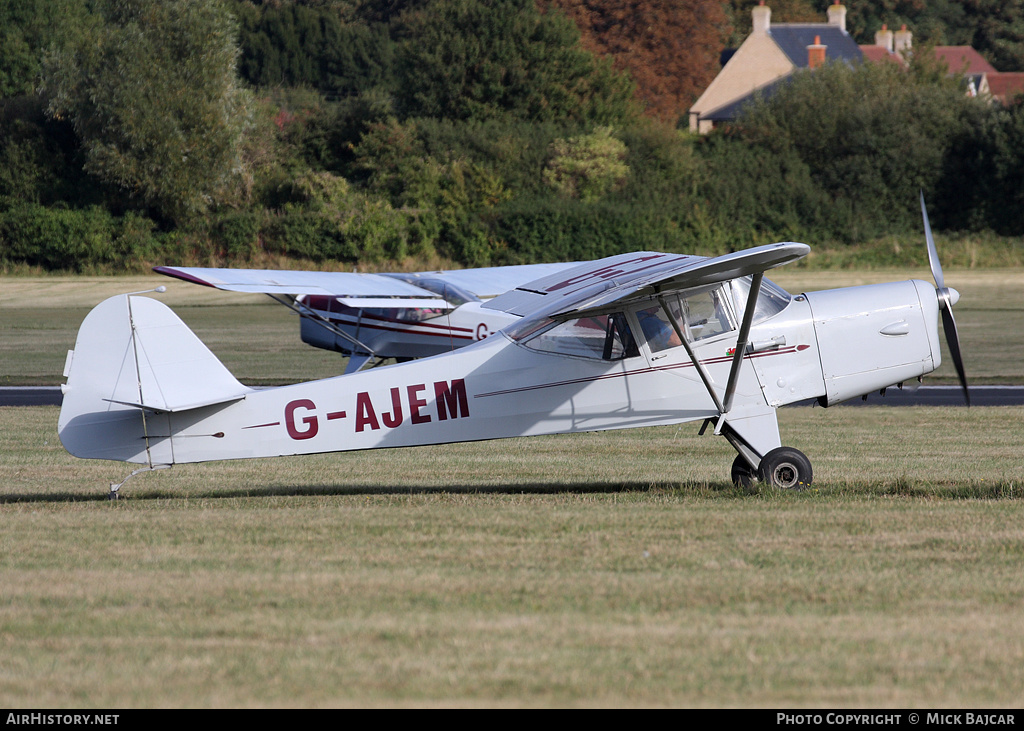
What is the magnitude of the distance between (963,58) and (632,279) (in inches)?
3202

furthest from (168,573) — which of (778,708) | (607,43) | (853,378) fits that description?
(607,43)

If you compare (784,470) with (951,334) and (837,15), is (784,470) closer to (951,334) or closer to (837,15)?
(951,334)

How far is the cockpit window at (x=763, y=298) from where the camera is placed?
920cm

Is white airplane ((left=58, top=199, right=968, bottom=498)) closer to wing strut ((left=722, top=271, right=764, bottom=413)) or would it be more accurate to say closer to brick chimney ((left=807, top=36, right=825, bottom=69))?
wing strut ((left=722, top=271, right=764, bottom=413))

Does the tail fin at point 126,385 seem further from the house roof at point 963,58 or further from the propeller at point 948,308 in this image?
the house roof at point 963,58

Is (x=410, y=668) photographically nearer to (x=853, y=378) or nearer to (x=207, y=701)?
(x=207, y=701)

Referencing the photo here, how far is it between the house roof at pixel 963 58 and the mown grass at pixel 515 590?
7891 cm

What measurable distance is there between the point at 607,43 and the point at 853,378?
6078 centimetres

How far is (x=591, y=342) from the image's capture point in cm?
921

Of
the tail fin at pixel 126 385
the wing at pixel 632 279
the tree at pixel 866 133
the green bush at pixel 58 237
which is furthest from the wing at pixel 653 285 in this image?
the tree at pixel 866 133

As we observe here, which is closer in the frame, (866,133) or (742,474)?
(742,474)

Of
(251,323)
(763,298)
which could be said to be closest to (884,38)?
(251,323)

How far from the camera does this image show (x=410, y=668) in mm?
4930
